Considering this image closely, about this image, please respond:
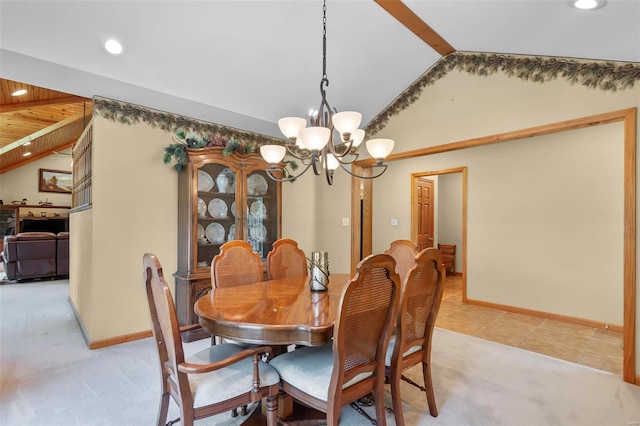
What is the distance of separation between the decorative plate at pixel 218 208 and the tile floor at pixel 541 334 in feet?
9.27

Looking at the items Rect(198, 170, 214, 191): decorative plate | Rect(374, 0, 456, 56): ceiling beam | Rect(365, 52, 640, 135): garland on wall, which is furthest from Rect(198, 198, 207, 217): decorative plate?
Rect(374, 0, 456, 56): ceiling beam

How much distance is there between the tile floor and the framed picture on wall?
10.5 m

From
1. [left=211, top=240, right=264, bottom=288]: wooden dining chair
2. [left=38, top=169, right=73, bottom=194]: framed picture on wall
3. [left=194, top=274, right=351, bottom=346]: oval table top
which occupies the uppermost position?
[left=38, top=169, right=73, bottom=194]: framed picture on wall

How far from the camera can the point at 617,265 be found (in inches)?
147

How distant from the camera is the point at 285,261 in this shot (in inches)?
116

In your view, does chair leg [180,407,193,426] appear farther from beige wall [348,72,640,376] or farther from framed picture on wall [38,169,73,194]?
framed picture on wall [38,169,73,194]

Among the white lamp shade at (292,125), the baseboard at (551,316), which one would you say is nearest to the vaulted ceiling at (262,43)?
the white lamp shade at (292,125)

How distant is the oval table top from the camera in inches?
59.5

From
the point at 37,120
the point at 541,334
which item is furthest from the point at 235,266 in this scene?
the point at 37,120

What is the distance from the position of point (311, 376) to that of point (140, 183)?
2749mm

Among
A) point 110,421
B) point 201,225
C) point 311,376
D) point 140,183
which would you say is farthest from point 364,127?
point 110,421

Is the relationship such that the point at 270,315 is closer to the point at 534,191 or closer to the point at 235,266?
the point at 235,266

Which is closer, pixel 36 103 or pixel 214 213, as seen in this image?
pixel 214 213

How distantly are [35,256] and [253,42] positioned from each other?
6.12m
